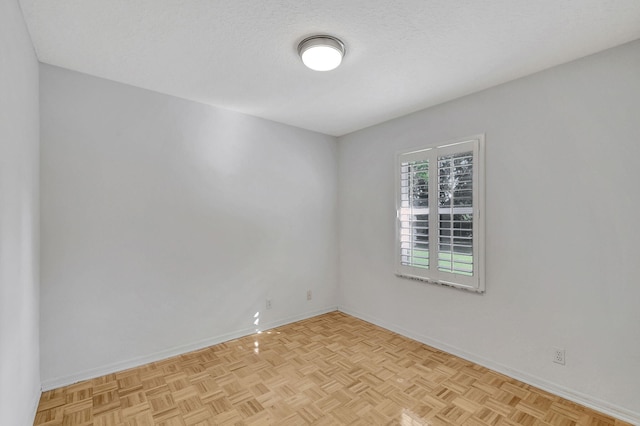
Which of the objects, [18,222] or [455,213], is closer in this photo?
[18,222]

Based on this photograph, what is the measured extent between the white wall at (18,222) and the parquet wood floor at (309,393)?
19.4 inches

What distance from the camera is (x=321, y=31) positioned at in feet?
6.06

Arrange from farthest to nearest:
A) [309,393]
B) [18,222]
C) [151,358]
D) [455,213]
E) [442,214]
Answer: [442,214]
[455,213]
[151,358]
[309,393]
[18,222]

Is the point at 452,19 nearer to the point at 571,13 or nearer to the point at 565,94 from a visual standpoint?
the point at 571,13

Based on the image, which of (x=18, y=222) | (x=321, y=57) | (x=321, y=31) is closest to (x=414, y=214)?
(x=321, y=57)

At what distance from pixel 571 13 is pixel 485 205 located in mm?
1464

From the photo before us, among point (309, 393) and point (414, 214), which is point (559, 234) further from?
point (309, 393)

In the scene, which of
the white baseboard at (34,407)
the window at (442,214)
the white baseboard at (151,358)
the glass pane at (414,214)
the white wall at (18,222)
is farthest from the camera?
the glass pane at (414,214)

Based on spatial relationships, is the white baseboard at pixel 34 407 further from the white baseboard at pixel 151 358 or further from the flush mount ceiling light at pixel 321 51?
the flush mount ceiling light at pixel 321 51

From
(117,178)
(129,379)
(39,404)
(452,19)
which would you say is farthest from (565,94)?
(39,404)

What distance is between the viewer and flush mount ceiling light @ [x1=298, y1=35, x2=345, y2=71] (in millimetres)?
1904

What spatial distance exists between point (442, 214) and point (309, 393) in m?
2.04

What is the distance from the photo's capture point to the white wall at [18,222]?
133 cm

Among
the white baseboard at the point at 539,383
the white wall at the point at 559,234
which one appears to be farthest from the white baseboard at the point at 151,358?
the white wall at the point at 559,234
